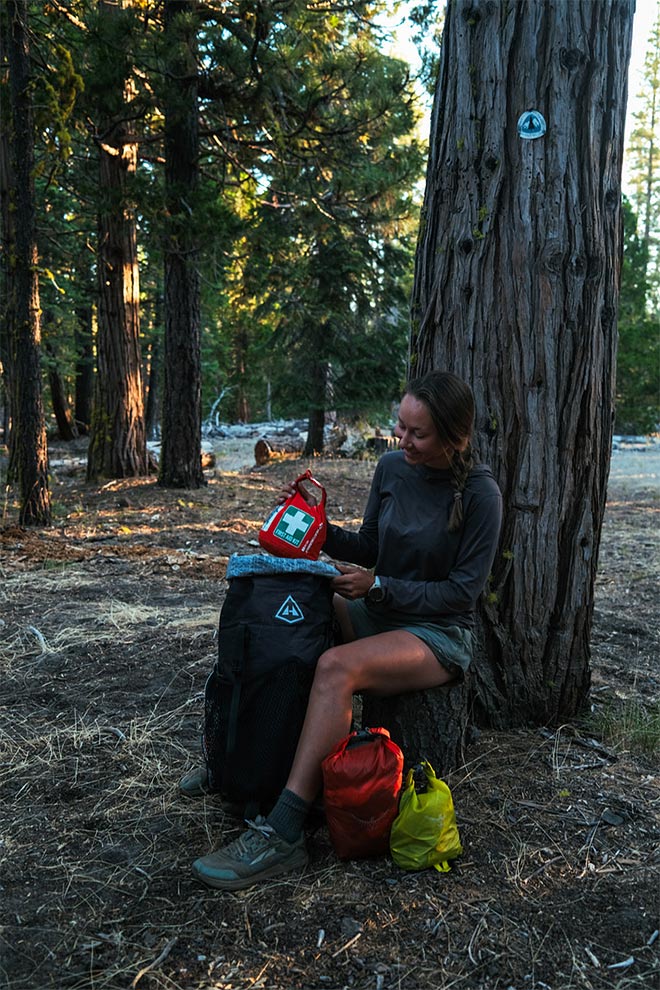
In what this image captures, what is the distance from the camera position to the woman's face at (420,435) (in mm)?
2672

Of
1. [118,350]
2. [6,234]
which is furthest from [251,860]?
[118,350]

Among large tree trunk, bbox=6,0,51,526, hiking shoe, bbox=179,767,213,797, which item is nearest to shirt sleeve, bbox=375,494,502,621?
hiking shoe, bbox=179,767,213,797

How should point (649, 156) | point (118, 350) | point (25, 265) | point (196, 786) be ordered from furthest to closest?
point (649, 156)
point (118, 350)
point (25, 265)
point (196, 786)

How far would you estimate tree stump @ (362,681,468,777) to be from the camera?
2748 mm

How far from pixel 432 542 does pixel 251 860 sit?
1176mm

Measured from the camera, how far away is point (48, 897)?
2.27 metres

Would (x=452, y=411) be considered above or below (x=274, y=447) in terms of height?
above

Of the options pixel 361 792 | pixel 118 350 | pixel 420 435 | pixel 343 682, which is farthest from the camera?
pixel 118 350

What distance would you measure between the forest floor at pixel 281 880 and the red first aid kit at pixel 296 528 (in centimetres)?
96

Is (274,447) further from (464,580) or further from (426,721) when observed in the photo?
(464,580)

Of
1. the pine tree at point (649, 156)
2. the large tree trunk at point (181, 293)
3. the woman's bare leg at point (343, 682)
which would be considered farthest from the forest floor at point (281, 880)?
the pine tree at point (649, 156)

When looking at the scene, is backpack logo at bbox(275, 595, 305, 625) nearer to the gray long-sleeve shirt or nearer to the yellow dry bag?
the gray long-sleeve shirt

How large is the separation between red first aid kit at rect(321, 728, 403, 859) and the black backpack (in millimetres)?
230

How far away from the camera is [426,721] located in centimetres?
278
